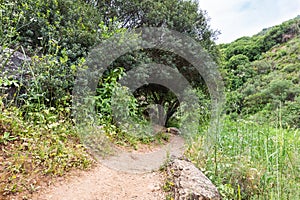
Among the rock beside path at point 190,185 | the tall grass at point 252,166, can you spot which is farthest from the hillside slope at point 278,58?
the rock beside path at point 190,185

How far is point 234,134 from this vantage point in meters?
2.86

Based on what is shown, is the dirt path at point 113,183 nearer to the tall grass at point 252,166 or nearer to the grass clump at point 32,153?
the grass clump at point 32,153

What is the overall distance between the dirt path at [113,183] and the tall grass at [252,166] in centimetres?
56

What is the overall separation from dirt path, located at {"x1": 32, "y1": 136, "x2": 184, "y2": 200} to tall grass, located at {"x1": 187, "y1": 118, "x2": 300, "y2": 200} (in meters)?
0.56

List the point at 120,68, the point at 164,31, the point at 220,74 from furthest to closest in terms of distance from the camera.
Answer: the point at 220,74, the point at 164,31, the point at 120,68

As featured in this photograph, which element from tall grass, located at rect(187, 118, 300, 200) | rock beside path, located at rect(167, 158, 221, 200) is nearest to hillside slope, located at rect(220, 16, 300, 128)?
tall grass, located at rect(187, 118, 300, 200)

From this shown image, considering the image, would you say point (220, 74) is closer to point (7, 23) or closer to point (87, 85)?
point (87, 85)

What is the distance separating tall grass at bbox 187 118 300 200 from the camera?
71.0 inches

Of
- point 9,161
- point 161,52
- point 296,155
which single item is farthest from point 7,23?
point 296,155

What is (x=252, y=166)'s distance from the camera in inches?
87.4

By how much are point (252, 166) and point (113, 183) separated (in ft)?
4.63

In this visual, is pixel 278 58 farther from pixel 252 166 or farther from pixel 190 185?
pixel 190 185

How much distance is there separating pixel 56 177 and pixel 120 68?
87.8 inches

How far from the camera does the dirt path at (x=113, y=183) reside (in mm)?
2064
